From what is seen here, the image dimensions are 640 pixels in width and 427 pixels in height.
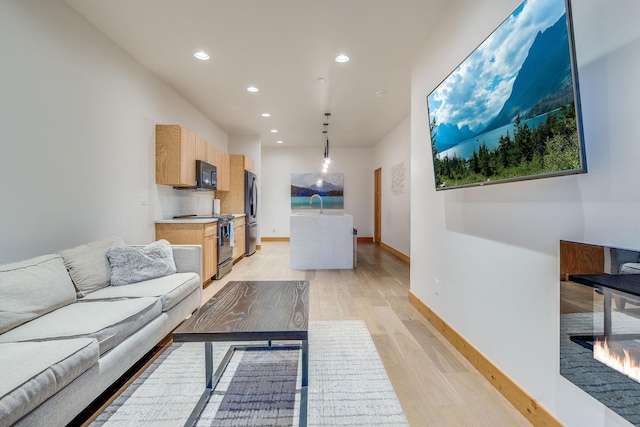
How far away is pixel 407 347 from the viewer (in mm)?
2293

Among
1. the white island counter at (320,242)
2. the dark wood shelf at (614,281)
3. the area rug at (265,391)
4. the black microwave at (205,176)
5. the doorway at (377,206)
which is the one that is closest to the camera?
the dark wood shelf at (614,281)

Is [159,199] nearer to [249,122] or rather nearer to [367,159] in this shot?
[249,122]

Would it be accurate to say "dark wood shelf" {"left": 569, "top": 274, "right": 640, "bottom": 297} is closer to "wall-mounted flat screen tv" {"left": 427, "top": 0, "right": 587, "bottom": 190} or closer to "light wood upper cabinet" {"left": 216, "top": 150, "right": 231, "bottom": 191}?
"wall-mounted flat screen tv" {"left": 427, "top": 0, "right": 587, "bottom": 190}

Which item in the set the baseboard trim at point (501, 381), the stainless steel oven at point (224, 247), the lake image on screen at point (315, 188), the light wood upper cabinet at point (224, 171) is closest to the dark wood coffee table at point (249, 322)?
the baseboard trim at point (501, 381)

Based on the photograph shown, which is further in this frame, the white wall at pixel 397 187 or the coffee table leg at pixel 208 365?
the white wall at pixel 397 187

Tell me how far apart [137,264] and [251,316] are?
1530 millimetres

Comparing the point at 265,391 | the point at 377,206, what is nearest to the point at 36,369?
the point at 265,391

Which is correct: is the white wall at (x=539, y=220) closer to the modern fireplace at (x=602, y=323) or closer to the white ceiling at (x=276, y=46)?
the modern fireplace at (x=602, y=323)

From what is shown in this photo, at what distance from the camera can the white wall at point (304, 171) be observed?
827cm

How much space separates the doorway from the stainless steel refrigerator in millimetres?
3372

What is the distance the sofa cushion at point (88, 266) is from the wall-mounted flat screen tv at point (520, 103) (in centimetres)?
288

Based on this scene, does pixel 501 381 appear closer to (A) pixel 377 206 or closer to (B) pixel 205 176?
(B) pixel 205 176

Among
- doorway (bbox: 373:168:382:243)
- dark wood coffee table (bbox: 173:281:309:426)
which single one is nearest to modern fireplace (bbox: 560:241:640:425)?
dark wood coffee table (bbox: 173:281:309:426)

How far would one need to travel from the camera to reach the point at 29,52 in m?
2.12
